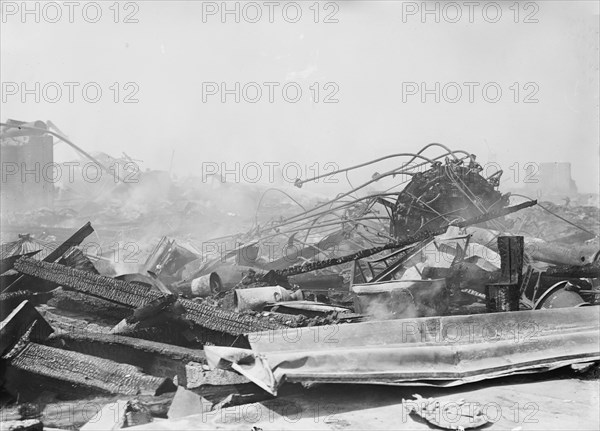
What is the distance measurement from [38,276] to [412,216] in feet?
20.2

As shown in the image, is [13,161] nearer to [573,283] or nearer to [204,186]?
[204,186]

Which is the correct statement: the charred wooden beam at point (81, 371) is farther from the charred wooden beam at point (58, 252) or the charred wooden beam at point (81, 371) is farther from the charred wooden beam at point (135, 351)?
the charred wooden beam at point (58, 252)

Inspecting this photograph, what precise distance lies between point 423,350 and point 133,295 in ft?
10.6

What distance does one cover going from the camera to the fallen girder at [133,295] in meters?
6.01

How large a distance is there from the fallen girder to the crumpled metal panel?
0.87 metres

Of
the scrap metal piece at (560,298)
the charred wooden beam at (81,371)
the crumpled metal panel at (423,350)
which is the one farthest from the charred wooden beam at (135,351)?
the scrap metal piece at (560,298)

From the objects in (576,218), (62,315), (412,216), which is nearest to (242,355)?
(62,315)

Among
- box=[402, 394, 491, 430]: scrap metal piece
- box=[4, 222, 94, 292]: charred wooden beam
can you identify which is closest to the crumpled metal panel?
box=[402, 394, 491, 430]: scrap metal piece

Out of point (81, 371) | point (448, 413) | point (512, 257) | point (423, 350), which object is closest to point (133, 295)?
point (81, 371)

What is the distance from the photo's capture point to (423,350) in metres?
4.88

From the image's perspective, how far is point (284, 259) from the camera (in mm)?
10492

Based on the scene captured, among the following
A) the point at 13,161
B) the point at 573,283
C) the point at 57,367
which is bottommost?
the point at 57,367

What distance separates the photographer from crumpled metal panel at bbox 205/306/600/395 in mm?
4441

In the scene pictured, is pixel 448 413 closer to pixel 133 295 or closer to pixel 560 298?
pixel 560 298
